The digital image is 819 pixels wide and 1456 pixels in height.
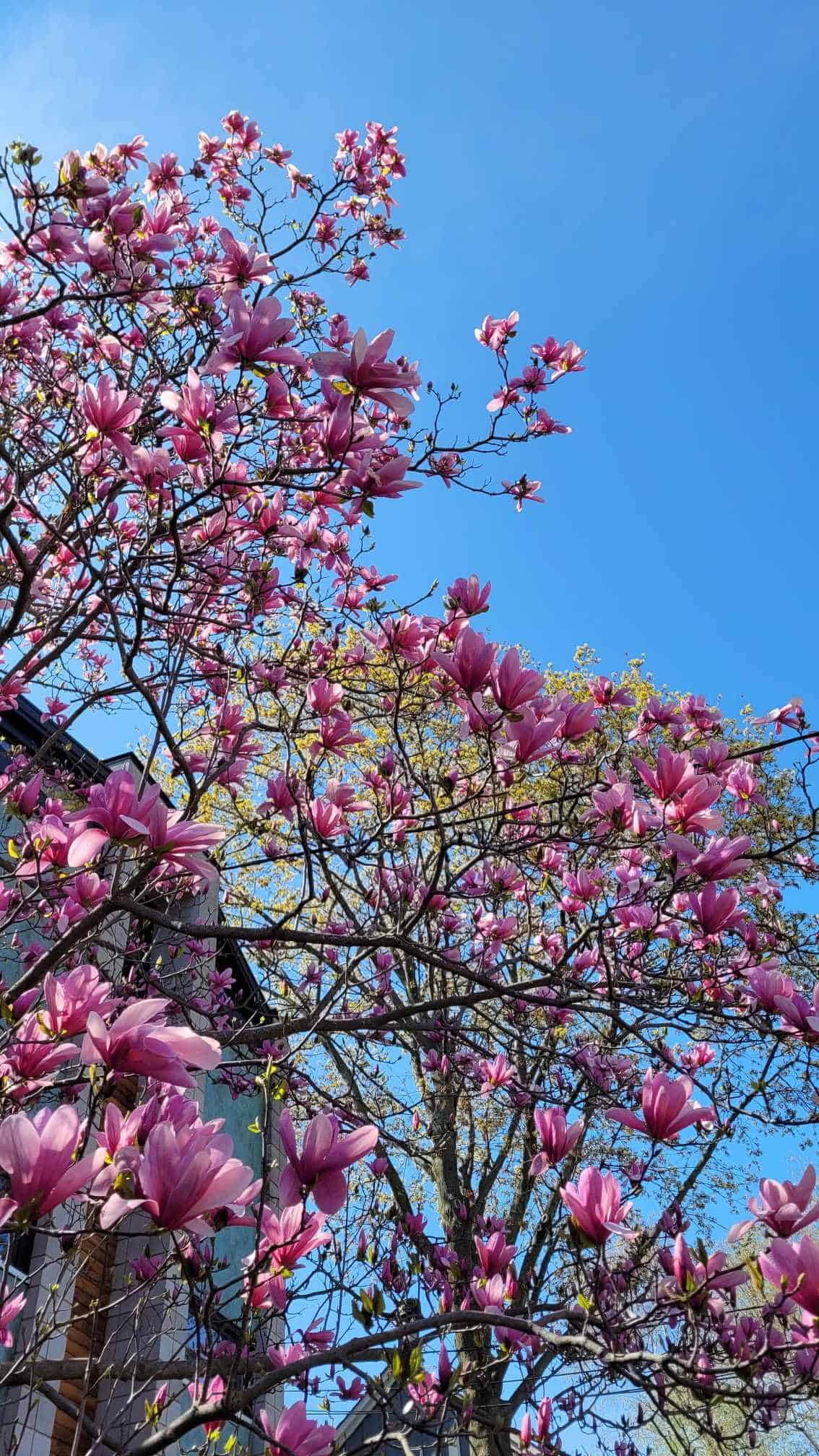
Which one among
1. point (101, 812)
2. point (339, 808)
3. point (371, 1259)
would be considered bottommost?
point (371, 1259)

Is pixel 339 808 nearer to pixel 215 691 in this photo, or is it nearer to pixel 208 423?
pixel 208 423

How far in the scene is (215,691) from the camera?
4.19m

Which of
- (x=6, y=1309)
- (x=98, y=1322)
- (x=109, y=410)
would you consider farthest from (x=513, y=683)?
(x=98, y=1322)

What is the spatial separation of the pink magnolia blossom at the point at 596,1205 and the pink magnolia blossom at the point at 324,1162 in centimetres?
47

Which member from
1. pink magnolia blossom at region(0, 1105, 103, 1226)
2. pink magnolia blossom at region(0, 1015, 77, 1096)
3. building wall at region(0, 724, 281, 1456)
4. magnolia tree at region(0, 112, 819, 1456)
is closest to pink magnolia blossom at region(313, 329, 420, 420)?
magnolia tree at region(0, 112, 819, 1456)

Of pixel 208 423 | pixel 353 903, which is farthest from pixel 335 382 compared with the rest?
pixel 353 903

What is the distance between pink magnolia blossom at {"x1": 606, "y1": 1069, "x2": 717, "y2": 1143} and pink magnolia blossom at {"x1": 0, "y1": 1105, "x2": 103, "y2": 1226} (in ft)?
3.39

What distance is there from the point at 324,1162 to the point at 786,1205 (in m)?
0.85

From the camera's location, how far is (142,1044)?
1.32 m

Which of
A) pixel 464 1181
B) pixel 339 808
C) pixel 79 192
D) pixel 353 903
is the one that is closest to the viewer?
pixel 79 192

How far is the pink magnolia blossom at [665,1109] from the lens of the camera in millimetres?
1817

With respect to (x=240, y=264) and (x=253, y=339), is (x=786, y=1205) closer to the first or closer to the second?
(x=253, y=339)

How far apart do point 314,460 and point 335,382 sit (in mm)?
1323

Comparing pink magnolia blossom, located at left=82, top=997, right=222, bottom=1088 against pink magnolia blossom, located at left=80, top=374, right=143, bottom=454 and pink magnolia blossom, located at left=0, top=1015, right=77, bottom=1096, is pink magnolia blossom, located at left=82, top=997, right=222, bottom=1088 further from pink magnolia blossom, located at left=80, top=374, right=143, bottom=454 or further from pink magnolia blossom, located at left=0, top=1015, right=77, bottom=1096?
pink magnolia blossom, located at left=80, top=374, right=143, bottom=454
